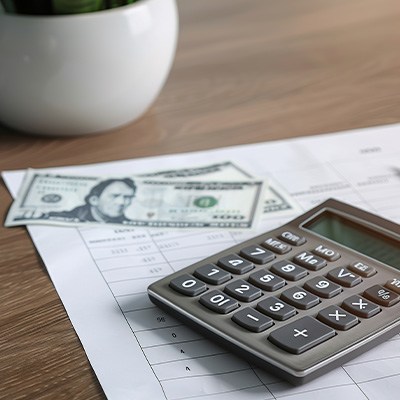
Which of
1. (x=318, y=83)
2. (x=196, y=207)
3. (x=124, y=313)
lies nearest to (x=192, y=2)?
(x=318, y=83)

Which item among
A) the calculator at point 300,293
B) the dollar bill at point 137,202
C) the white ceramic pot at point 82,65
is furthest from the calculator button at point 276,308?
the white ceramic pot at point 82,65

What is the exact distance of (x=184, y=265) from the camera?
61cm

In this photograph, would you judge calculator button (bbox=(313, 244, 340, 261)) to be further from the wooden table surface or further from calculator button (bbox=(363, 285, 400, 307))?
the wooden table surface

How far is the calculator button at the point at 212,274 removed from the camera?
1.76 ft

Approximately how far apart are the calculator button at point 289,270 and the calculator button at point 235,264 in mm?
15

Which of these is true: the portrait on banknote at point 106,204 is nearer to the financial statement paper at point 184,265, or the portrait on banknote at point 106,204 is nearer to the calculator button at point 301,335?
the financial statement paper at point 184,265

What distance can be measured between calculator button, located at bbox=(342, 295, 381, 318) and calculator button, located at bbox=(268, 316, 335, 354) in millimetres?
23

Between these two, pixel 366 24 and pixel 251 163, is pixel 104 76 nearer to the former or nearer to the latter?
pixel 251 163

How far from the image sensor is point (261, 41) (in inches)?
40.5

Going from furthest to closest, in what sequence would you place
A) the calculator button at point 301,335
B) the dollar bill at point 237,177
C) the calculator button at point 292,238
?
the dollar bill at point 237,177 → the calculator button at point 292,238 → the calculator button at point 301,335

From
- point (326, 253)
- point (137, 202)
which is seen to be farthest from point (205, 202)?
point (326, 253)

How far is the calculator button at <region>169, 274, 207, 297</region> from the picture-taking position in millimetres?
528

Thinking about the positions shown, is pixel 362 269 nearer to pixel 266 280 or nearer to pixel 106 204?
pixel 266 280

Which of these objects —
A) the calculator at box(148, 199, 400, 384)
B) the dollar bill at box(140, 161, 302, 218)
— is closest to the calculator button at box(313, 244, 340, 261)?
the calculator at box(148, 199, 400, 384)
